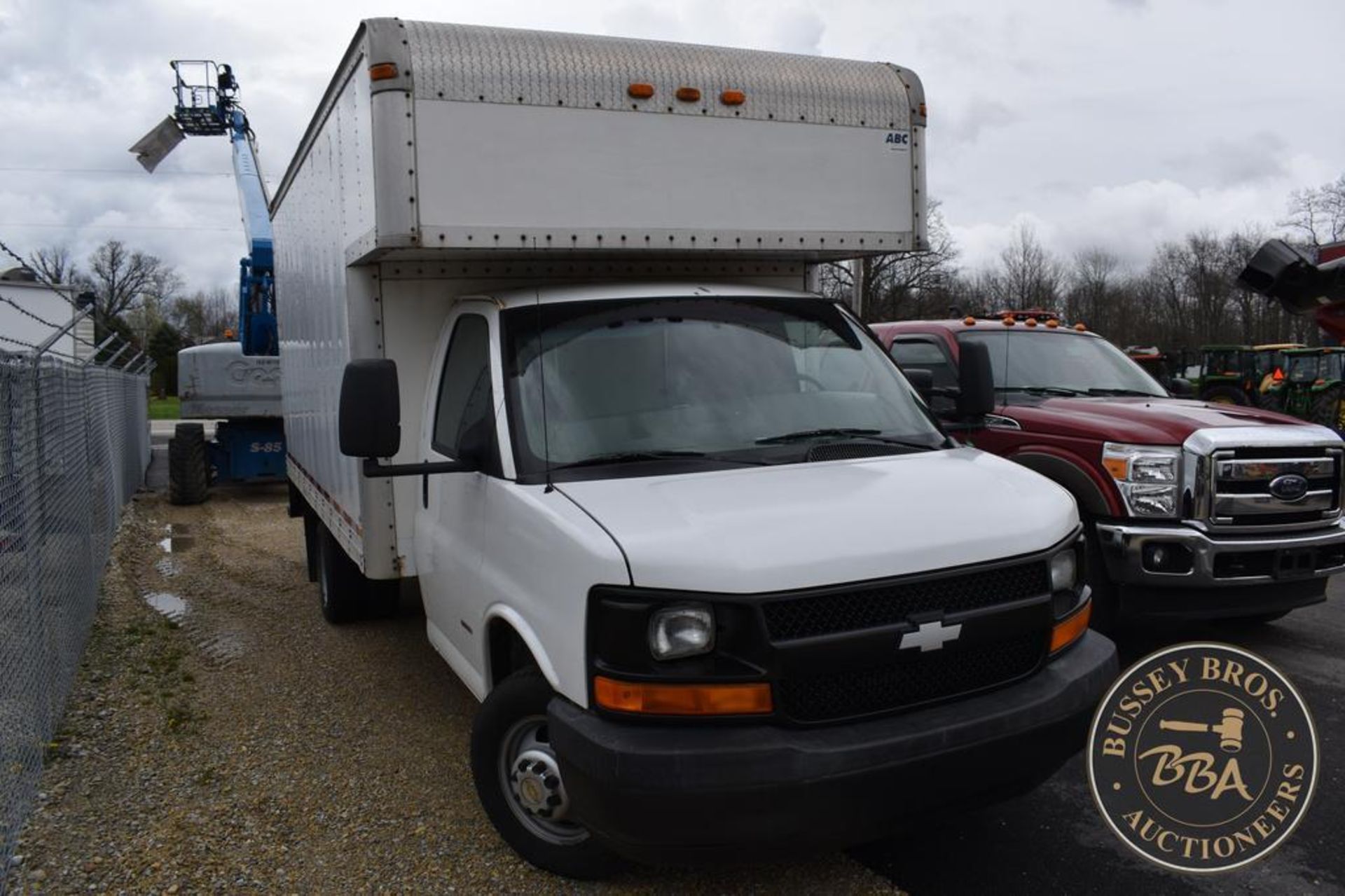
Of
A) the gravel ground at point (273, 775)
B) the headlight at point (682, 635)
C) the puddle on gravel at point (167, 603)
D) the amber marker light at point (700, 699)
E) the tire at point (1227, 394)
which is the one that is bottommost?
the gravel ground at point (273, 775)

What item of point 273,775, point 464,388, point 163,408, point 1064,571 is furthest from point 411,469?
point 163,408

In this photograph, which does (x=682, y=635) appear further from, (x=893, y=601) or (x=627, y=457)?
(x=627, y=457)

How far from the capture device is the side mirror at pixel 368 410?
3.69 m

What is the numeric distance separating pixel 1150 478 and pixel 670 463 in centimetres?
335

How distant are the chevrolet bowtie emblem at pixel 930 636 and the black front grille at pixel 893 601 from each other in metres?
0.05

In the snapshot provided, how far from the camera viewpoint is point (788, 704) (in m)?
2.97

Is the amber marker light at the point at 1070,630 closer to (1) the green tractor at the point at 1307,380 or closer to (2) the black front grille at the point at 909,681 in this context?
(2) the black front grille at the point at 909,681

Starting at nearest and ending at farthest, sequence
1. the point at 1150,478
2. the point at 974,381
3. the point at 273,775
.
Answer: the point at 273,775
the point at 974,381
the point at 1150,478

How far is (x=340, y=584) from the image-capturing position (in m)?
6.77

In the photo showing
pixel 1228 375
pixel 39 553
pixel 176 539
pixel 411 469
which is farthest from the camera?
pixel 1228 375

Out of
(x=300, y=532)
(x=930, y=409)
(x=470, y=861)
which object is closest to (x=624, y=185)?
(x=930, y=409)

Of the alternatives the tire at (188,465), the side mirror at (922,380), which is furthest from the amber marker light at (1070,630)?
the tire at (188,465)

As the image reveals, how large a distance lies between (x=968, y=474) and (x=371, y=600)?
4534 millimetres

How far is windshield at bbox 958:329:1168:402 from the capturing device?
23.4 feet
